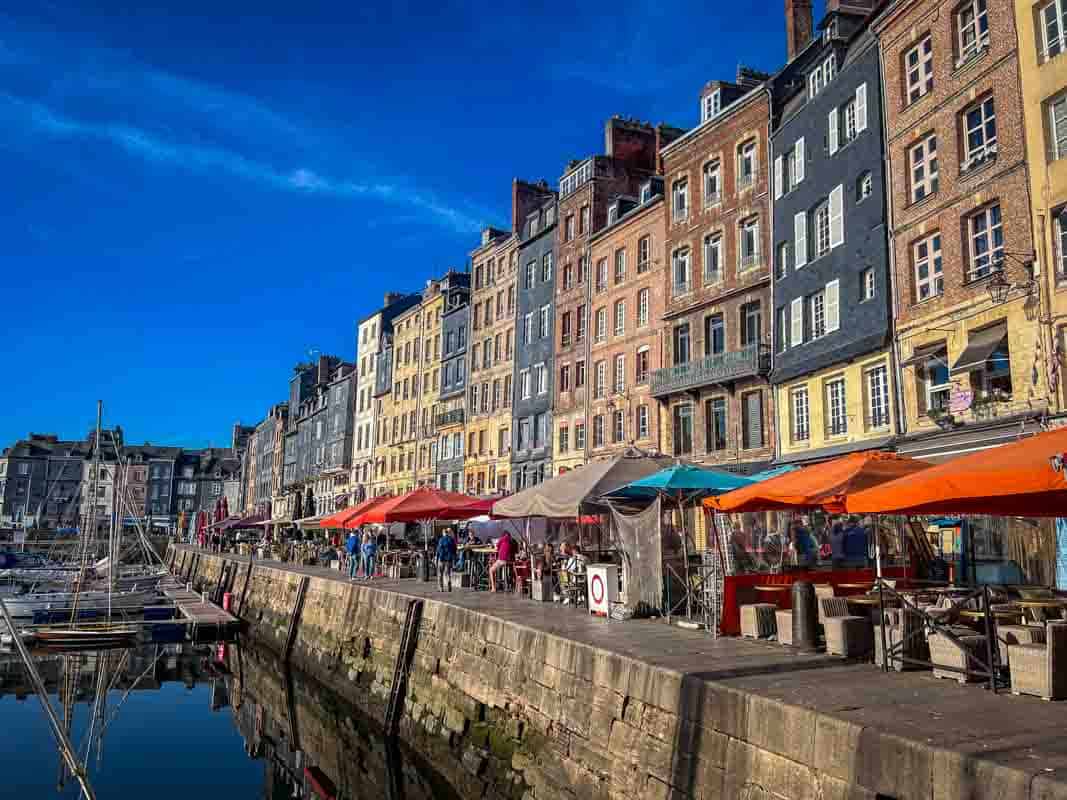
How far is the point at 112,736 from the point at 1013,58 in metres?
25.5

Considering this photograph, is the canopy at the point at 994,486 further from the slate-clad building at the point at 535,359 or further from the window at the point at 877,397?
the slate-clad building at the point at 535,359

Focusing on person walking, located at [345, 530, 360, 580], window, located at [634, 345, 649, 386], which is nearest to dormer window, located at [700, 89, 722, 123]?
window, located at [634, 345, 649, 386]

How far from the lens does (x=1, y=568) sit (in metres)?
61.9

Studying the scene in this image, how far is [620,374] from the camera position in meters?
36.7

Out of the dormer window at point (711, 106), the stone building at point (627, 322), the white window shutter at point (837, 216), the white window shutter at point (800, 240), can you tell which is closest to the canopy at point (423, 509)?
the stone building at point (627, 322)

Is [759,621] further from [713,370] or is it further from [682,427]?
[682,427]

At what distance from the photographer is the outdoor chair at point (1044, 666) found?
7.74m

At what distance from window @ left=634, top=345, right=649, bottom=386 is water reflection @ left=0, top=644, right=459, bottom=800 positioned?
57.6 feet

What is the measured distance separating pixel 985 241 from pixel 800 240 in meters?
7.46

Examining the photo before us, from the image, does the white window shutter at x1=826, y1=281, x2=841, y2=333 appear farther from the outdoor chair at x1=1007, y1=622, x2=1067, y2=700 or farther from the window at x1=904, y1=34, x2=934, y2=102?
the outdoor chair at x1=1007, y1=622, x2=1067, y2=700

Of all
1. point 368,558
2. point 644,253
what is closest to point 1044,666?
point 368,558

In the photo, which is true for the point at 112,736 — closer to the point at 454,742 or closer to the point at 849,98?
the point at 454,742

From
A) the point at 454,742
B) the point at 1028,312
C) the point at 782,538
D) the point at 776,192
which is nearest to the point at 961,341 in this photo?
the point at 1028,312

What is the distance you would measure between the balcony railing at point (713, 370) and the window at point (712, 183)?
6.04 meters
